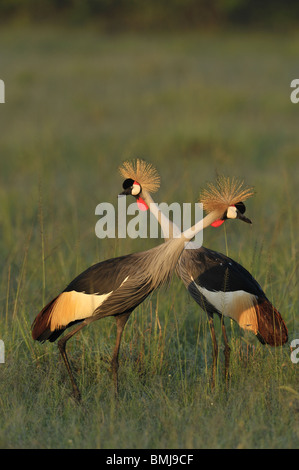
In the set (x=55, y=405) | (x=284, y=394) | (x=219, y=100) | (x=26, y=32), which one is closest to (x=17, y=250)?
(x=55, y=405)

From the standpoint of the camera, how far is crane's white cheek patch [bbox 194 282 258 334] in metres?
3.20

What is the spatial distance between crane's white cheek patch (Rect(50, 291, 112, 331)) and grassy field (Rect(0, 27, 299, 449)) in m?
0.33

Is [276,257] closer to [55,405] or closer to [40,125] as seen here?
[55,405]

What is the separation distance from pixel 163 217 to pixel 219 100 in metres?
7.57

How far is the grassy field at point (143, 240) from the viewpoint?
295 centimetres

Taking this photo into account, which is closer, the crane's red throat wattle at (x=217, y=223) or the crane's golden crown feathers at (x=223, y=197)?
the crane's golden crown feathers at (x=223, y=197)

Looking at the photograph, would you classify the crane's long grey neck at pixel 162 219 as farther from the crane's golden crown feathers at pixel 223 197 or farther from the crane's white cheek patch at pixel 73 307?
the crane's white cheek patch at pixel 73 307

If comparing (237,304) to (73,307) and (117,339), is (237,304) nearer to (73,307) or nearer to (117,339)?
(117,339)

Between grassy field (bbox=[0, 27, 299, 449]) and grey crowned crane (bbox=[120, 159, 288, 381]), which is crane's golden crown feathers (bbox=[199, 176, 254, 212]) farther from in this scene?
grassy field (bbox=[0, 27, 299, 449])

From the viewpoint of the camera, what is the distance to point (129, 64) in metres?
13.4

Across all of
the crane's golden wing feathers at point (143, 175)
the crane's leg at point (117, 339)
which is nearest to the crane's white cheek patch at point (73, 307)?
the crane's leg at point (117, 339)

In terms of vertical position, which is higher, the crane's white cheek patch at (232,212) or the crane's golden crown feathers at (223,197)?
the crane's golden crown feathers at (223,197)

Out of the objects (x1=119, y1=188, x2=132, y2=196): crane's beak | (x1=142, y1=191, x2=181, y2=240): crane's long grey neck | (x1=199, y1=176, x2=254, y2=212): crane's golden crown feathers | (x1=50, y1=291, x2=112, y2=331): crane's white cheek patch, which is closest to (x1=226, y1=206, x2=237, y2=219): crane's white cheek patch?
(x1=199, y1=176, x2=254, y2=212): crane's golden crown feathers

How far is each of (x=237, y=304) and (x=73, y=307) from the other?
2.25 feet
